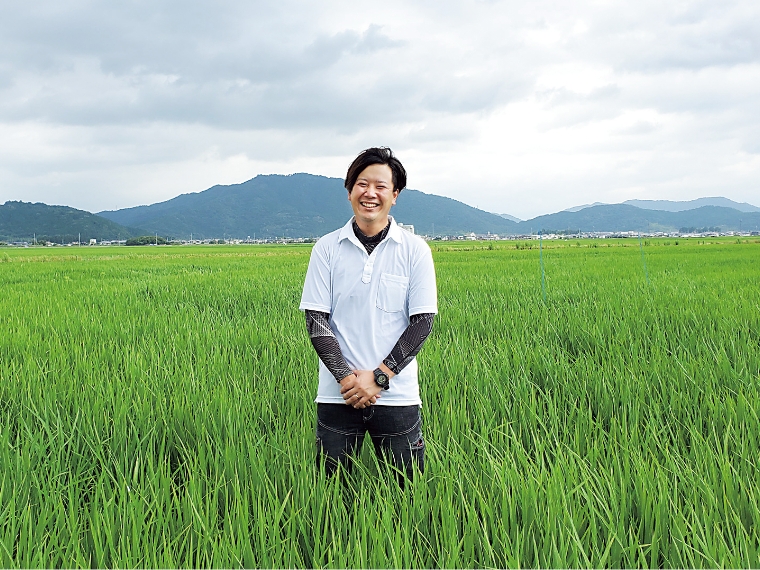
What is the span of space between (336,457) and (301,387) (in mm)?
1195

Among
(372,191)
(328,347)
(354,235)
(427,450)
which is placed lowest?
(427,450)

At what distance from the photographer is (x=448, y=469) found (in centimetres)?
199

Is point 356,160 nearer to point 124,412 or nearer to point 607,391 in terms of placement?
point 124,412

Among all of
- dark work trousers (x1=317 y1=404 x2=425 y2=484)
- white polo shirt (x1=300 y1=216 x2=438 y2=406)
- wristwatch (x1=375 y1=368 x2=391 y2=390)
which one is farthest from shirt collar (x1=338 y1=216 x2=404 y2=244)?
dark work trousers (x1=317 y1=404 x2=425 y2=484)

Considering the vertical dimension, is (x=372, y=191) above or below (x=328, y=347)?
above

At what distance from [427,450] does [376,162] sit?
1.11m

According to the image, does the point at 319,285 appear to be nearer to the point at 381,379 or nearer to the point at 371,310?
the point at 371,310

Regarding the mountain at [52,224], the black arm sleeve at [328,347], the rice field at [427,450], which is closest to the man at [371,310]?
the black arm sleeve at [328,347]

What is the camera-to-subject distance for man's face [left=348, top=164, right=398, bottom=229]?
5.66ft

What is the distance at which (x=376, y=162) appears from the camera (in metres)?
1.74

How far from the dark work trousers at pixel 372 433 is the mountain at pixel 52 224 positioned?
144 m

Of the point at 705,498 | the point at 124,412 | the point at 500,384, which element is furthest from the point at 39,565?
the point at 500,384

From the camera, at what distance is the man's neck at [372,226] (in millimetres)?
1768


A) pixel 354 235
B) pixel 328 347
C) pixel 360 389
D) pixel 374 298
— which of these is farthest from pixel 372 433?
pixel 354 235
